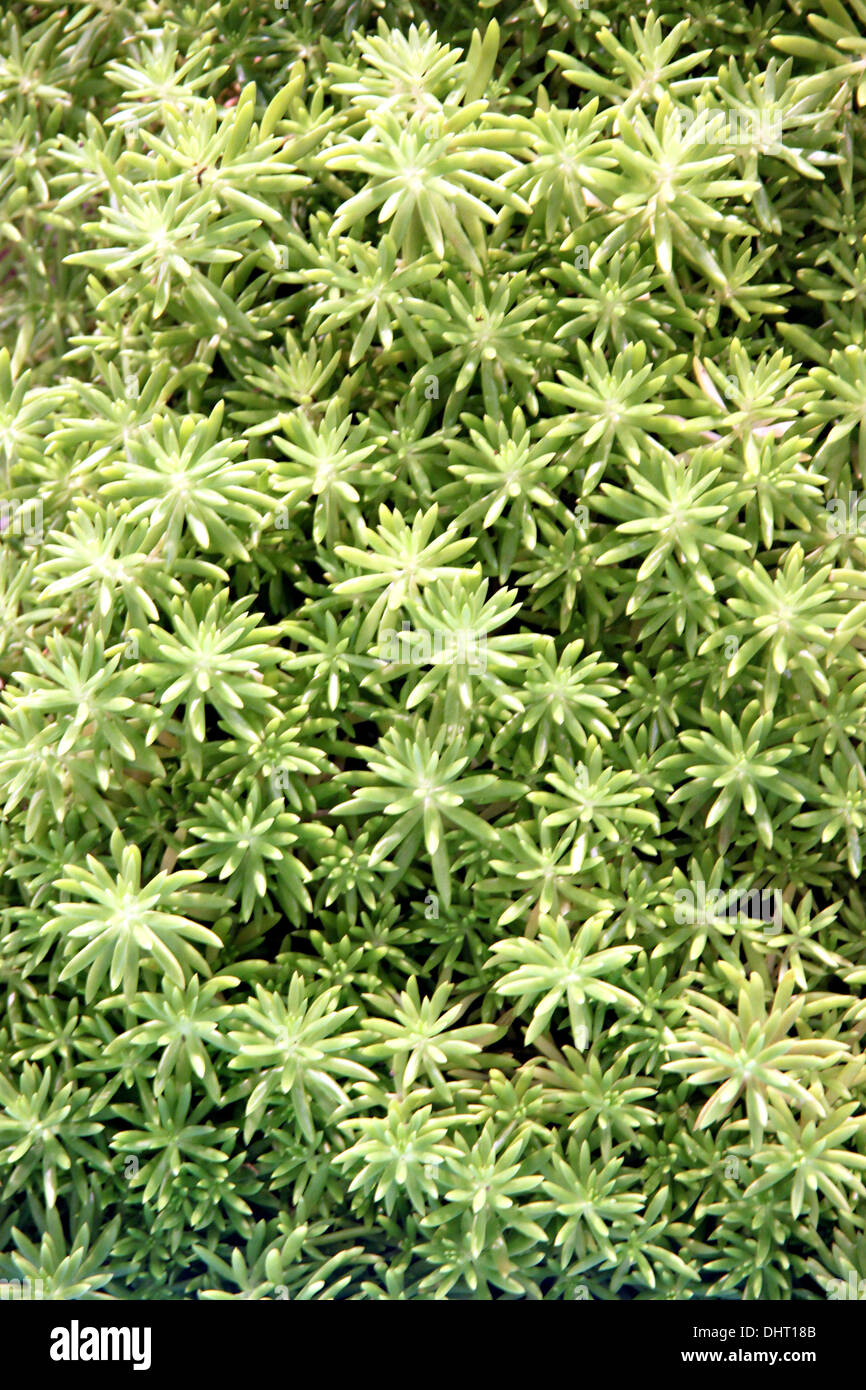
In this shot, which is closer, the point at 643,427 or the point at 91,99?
the point at 643,427

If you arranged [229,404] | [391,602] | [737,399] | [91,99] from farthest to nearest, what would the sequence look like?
[91,99]
[229,404]
[737,399]
[391,602]

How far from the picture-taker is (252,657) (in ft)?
4.75

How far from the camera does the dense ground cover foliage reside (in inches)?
57.5

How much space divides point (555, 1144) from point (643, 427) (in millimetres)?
964

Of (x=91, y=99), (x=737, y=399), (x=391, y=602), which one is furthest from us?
(x=91, y=99)

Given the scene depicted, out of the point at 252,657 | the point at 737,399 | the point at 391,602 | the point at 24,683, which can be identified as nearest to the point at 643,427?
the point at 737,399

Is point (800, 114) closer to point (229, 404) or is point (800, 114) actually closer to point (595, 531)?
point (595, 531)

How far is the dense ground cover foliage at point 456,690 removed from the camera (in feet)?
4.79

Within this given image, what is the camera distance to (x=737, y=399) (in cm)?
154

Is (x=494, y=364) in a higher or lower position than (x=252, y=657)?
higher

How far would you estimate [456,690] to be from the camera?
1464 millimetres
